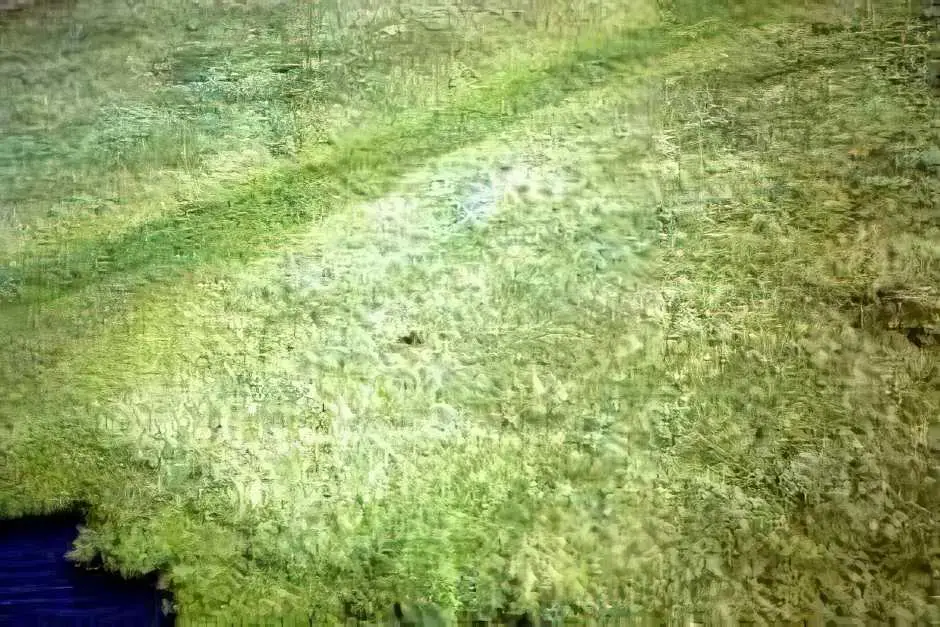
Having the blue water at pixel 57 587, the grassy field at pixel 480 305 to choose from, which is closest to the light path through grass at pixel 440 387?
the grassy field at pixel 480 305

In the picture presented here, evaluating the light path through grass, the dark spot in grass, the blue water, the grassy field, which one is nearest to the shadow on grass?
the grassy field

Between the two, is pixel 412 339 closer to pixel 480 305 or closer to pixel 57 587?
pixel 480 305

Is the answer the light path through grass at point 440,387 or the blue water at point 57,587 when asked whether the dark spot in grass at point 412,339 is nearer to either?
the light path through grass at point 440,387

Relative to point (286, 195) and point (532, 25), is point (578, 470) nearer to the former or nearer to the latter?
point (286, 195)

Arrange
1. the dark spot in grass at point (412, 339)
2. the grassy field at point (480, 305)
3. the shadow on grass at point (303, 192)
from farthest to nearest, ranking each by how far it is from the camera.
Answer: the shadow on grass at point (303, 192), the dark spot in grass at point (412, 339), the grassy field at point (480, 305)

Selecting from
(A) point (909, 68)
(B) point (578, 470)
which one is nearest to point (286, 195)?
(B) point (578, 470)

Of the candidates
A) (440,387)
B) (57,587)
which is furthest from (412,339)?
(57,587)

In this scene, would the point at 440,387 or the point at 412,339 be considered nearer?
the point at 440,387

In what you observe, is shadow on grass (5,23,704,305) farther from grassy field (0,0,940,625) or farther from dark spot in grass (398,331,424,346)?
dark spot in grass (398,331,424,346)
